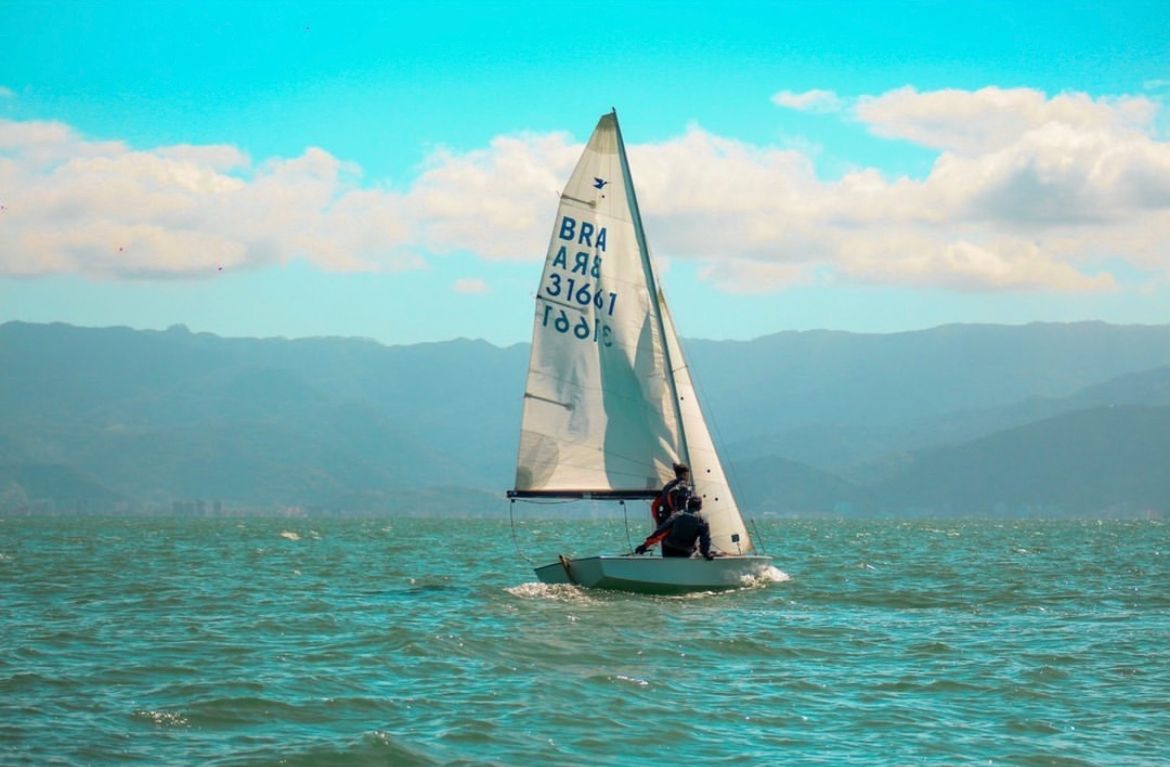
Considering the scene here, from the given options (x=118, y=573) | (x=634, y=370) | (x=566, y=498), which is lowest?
(x=118, y=573)

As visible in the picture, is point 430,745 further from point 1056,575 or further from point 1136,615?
point 1056,575

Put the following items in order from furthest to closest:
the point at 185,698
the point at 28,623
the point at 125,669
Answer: the point at 28,623 → the point at 125,669 → the point at 185,698

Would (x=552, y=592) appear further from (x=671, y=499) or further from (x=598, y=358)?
(x=598, y=358)

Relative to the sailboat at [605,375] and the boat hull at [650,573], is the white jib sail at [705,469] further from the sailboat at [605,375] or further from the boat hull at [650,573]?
the boat hull at [650,573]

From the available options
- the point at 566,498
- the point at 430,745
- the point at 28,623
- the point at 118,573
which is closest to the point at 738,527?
the point at 566,498

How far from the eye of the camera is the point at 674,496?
31.9 m

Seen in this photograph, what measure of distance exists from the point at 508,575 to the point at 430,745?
2814 centimetres

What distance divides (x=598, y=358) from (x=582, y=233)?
293 cm

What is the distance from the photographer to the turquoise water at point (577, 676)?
669 inches

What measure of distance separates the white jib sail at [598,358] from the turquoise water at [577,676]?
3122 mm

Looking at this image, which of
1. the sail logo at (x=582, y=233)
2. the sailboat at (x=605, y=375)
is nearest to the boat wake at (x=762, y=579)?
the sailboat at (x=605, y=375)

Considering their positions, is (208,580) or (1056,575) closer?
(208,580)

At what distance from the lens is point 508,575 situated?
45.0 meters

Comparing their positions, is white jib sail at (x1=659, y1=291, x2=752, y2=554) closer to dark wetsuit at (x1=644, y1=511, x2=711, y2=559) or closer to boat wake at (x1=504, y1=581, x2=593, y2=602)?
dark wetsuit at (x1=644, y1=511, x2=711, y2=559)
